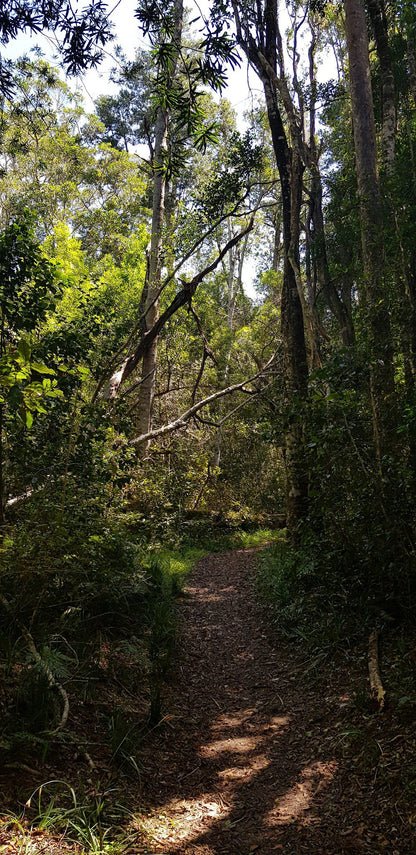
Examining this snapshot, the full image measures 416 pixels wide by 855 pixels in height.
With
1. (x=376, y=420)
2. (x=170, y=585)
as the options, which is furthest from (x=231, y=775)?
(x=170, y=585)

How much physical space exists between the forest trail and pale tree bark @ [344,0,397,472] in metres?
2.26

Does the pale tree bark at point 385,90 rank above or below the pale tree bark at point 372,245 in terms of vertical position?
above

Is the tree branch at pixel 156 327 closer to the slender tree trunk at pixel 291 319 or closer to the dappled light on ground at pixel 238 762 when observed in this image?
the slender tree trunk at pixel 291 319

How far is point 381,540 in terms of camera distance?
183 inches

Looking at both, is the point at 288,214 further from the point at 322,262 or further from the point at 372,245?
the point at 322,262

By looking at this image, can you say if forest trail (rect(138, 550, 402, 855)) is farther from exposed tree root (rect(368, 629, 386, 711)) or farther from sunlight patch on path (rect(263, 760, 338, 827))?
exposed tree root (rect(368, 629, 386, 711))

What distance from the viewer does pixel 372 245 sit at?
575cm

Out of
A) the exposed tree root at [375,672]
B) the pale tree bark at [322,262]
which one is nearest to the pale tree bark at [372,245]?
the exposed tree root at [375,672]

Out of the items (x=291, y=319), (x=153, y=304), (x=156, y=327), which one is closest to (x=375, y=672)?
(x=291, y=319)

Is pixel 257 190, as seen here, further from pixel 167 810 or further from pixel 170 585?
pixel 167 810

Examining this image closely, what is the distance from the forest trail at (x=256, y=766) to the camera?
273cm

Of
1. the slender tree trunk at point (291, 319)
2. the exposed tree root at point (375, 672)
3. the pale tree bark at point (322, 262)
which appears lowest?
the exposed tree root at point (375, 672)

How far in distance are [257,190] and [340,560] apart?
20.5 meters

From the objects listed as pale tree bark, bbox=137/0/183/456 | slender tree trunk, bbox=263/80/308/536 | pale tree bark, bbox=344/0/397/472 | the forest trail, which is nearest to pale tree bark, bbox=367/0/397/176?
slender tree trunk, bbox=263/80/308/536
